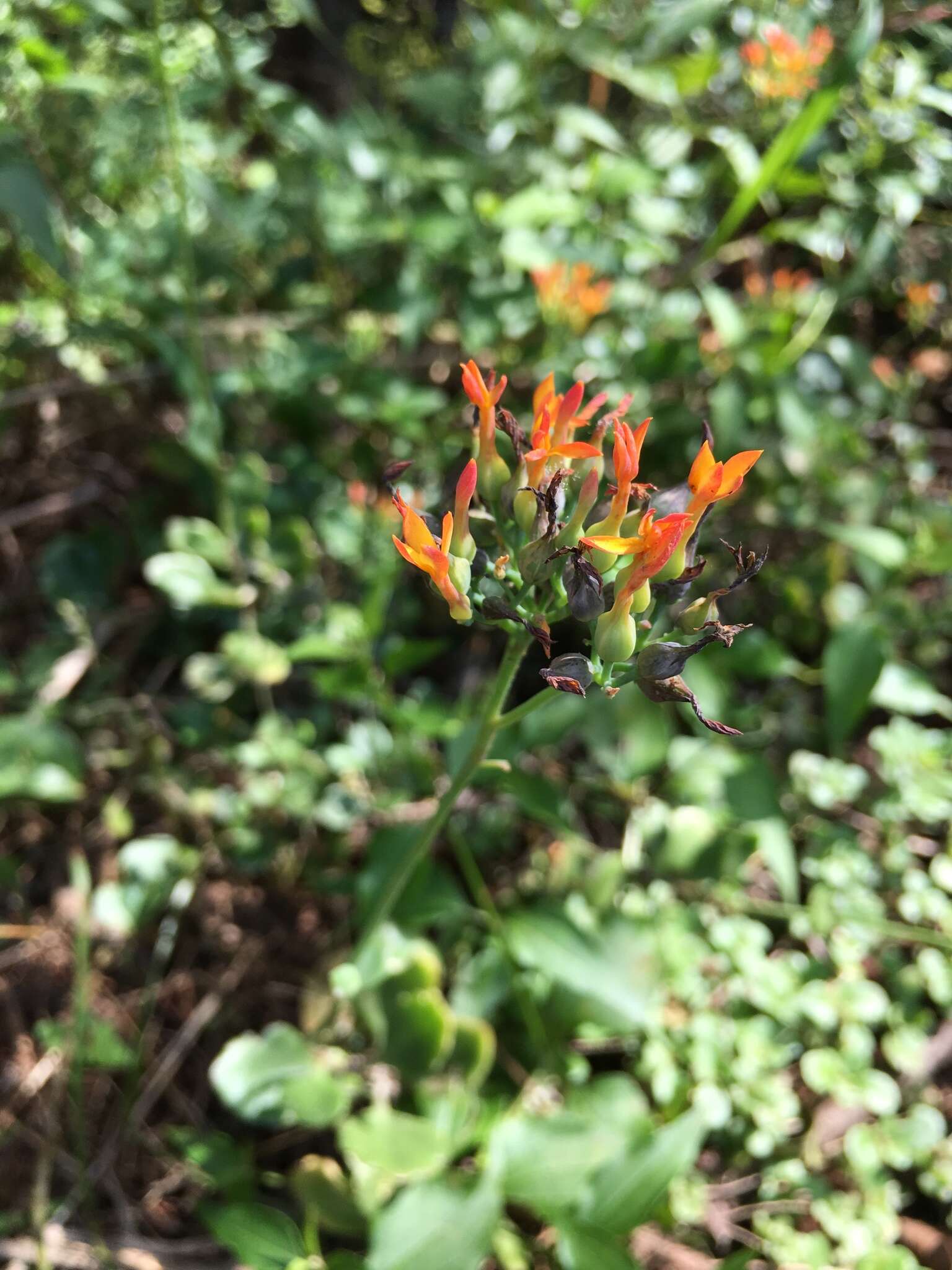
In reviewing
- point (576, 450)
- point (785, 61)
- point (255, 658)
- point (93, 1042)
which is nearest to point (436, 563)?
point (576, 450)

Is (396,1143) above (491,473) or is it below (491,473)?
below

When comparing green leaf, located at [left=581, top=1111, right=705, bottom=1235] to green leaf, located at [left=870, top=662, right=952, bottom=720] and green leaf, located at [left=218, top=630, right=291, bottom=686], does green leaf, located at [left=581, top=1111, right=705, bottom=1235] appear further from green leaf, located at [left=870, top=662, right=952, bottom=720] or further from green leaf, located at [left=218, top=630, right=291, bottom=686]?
green leaf, located at [left=218, top=630, right=291, bottom=686]

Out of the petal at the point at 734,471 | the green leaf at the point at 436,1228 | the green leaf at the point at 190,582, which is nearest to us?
the petal at the point at 734,471

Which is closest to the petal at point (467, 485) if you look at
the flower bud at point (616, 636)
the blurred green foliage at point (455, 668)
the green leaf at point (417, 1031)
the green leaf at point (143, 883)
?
the flower bud at point (616, 636)

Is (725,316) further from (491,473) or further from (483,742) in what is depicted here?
(483,742)

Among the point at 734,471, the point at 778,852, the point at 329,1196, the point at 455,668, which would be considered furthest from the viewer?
the point at 455,668

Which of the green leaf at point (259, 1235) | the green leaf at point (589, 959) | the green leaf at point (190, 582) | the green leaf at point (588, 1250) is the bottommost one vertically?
the green leaf at point (259, 1235)

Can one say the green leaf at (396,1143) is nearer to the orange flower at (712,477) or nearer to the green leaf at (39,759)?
the green leaf at (39,759)

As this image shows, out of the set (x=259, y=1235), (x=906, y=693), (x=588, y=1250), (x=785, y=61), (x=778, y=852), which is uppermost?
(x=785, y=61)
